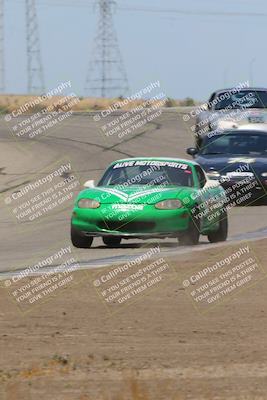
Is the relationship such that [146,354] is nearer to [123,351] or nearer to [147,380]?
[123,351]

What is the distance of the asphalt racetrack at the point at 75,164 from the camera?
17.0 m

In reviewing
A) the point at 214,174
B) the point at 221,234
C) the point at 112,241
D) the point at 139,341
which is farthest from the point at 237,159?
→ the point at 139,341

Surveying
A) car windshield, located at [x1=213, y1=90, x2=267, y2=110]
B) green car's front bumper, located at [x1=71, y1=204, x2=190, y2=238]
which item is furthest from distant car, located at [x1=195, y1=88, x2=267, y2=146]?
green car's front bumper, located at [x1=71, y1=204, x2=190, y2=238]

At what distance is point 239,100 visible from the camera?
1219 inches

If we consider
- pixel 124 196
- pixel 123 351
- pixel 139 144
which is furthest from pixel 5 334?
pixel 139 144

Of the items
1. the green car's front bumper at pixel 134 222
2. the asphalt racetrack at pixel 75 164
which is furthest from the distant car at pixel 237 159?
the green car's front bumper at pixel 134 222

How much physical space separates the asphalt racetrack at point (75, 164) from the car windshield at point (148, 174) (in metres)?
0.89

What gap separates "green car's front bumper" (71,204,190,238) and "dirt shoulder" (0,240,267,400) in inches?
103

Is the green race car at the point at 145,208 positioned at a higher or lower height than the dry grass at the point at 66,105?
higher

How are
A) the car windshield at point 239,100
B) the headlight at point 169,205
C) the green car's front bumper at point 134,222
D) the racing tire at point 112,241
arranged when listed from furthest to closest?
1. the car windshield at point 239,100
2. the racing tire at point 112,241
3. the headlight at point 169,205
4. the green car's front bumper at point 134,222

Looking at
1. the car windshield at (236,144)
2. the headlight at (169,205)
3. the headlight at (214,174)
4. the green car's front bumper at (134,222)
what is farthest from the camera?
the car windshield at (236,144)

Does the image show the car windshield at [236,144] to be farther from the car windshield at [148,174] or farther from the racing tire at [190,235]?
the racing tire at [190,235]

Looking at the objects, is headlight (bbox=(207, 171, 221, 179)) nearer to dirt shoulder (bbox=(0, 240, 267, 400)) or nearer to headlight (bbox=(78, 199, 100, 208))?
headlight (bbox=(78, 199, 100, 208))

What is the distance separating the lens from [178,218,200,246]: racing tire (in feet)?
54.9
